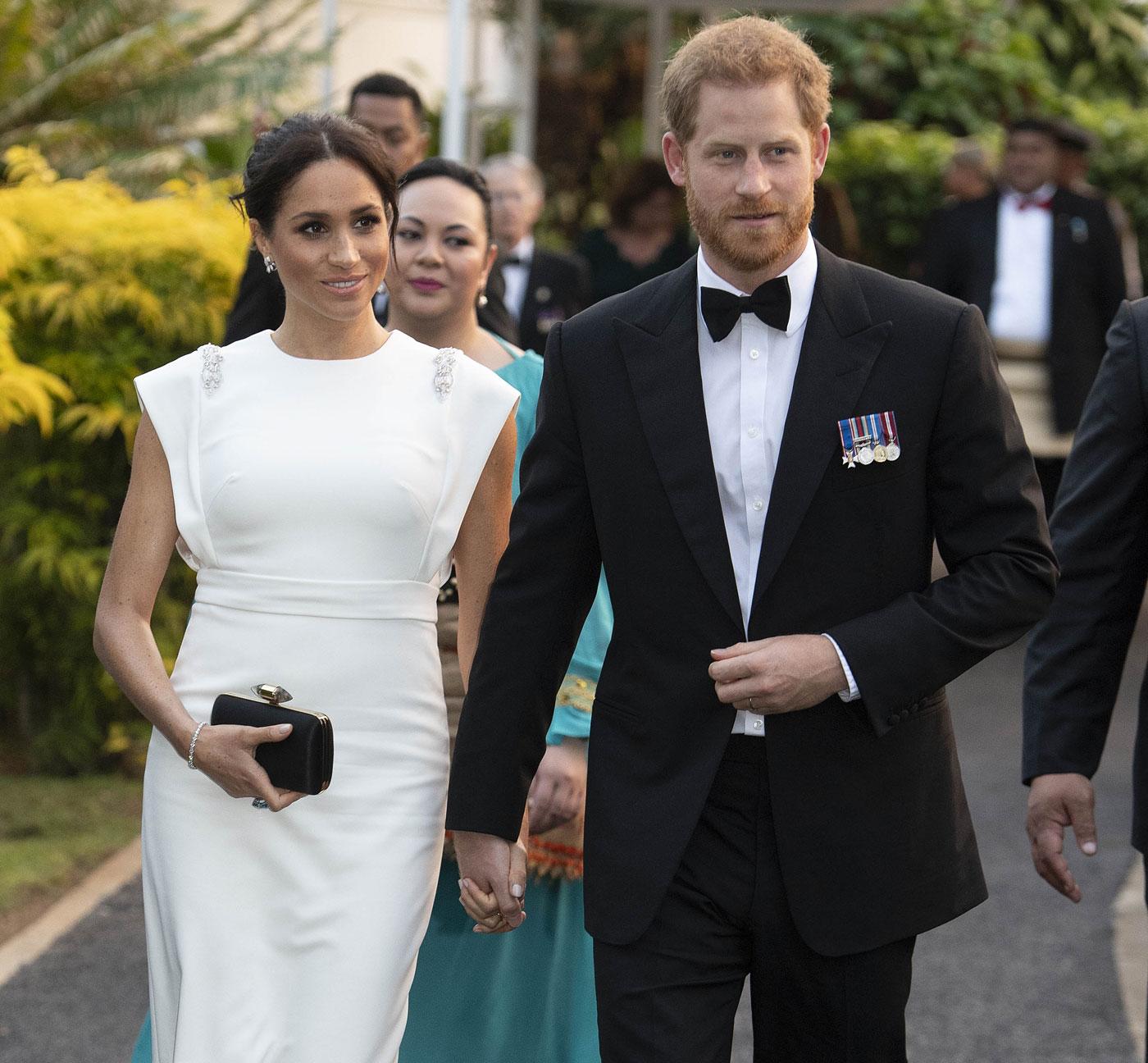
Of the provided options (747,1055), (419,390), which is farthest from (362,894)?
(747,1055)

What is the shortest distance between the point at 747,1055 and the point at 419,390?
7.62 feet

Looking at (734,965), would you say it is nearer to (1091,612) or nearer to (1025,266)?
(1091,612)

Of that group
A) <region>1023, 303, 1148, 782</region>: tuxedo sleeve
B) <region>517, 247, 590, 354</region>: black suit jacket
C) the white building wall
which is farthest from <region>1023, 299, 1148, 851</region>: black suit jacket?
the white building wall

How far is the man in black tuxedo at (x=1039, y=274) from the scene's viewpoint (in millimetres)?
10383

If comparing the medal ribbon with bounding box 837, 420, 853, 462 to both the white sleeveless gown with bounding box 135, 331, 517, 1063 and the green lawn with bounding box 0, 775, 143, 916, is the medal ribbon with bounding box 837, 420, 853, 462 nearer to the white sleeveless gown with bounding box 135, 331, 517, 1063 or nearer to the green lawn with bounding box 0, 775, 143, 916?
the white sleeveless gown with bounding box 135, 331, 517, 1063

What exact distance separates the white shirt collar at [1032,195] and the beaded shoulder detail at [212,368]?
7.83m

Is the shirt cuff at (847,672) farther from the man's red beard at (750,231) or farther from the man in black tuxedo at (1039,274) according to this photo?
the man in black tuxedo at (1039,274)

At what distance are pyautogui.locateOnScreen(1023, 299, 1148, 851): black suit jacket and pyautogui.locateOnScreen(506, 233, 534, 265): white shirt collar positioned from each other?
617 centimetres

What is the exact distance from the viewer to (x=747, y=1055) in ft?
16.3

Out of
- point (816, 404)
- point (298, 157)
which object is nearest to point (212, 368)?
point (298, 157)

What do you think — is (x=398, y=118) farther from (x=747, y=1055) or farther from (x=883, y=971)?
(x=883, y=971)

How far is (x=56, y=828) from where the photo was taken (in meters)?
6.59

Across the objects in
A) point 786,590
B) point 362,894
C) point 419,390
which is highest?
point 419,390

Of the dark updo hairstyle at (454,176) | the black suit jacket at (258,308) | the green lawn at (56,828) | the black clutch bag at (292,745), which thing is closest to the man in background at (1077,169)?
the black suit jacket at (258,308)
